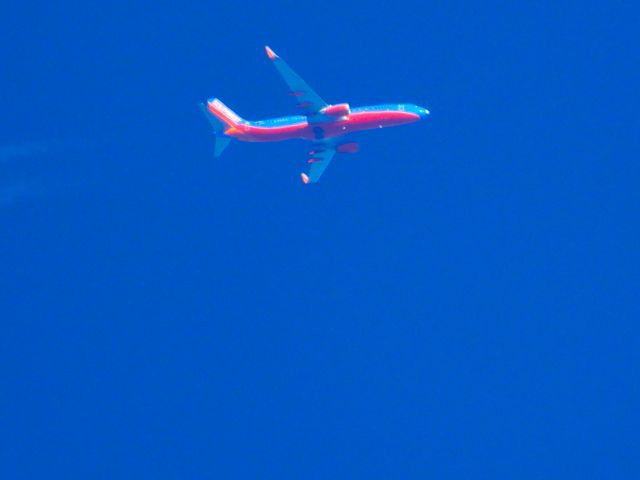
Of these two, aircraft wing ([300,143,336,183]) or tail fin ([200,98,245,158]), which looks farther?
tail fin ([200,98,245,158])

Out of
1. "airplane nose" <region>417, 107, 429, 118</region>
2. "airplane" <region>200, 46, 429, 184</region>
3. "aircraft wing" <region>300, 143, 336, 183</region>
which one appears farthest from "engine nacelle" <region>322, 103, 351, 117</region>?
"airplane nose" <region>417, 107, 429, 118</region>

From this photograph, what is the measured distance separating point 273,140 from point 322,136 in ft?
11.2

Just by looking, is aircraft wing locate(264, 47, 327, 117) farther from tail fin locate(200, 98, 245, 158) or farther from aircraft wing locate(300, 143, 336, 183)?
tail fin locate(200, 98, 245, 158)

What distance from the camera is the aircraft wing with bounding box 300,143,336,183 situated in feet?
309

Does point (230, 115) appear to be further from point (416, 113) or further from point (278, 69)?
point (416, 113)

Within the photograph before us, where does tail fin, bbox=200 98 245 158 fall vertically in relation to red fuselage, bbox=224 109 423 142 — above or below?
above

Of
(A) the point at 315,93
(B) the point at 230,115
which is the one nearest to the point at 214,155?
(B) the point at 230,115

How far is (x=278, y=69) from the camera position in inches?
3578

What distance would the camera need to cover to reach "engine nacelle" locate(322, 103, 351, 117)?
92.3 meters


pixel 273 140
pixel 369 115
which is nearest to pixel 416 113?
pixel 369 115

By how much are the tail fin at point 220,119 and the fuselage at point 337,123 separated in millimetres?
1729

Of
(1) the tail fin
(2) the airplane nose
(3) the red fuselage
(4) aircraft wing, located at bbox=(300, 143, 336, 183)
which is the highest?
(1) the tail fin

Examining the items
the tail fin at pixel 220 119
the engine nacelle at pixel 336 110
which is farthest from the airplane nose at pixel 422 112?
the tail fin at pixel 220 119

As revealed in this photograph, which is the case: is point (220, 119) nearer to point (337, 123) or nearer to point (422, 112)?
point (337, 123)
